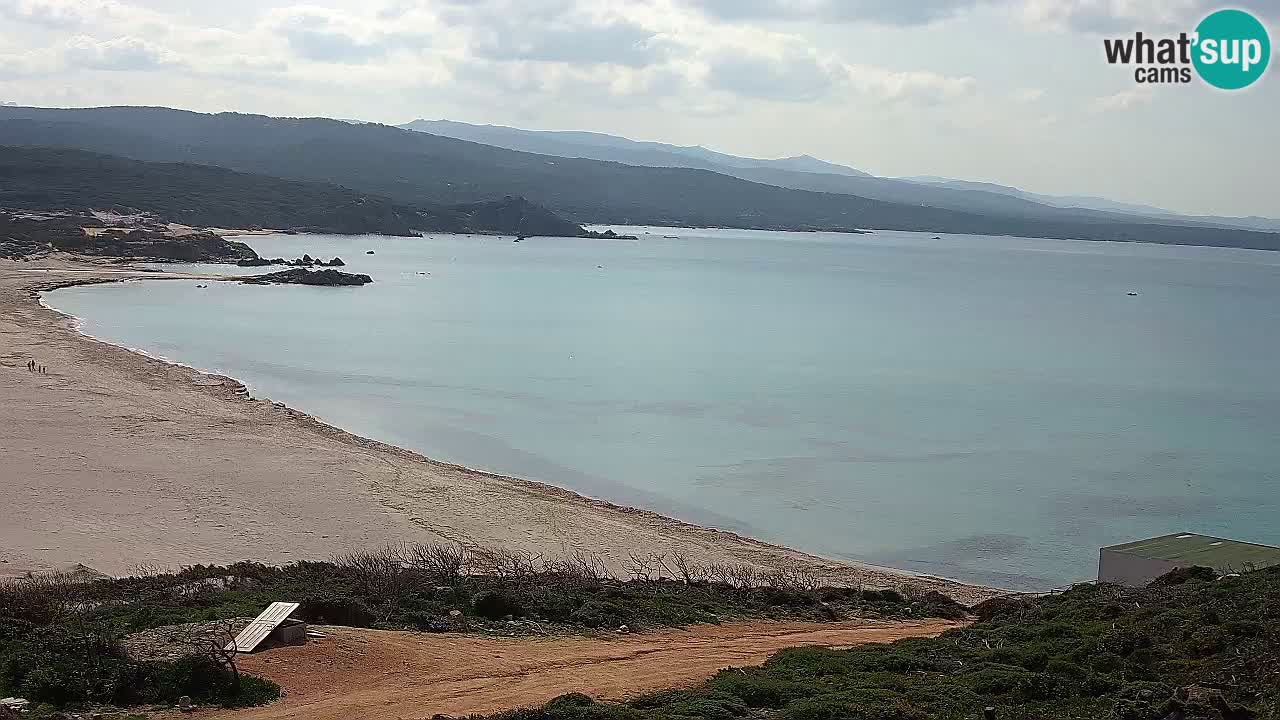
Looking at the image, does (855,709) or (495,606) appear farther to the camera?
(495,606)

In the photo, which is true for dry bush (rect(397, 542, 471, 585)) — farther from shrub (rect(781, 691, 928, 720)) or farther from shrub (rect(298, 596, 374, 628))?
shrub (rect(781, 691, 928, 720))

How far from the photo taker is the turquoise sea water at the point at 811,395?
21859 millimetres

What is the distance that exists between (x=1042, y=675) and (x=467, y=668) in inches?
169

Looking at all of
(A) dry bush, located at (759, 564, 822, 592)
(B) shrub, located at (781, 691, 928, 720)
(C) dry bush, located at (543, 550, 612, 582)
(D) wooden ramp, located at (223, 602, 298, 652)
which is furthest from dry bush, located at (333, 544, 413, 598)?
(B) shrub, located at (781, 691, 928, 720)

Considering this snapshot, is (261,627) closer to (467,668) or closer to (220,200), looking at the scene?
(467,668)

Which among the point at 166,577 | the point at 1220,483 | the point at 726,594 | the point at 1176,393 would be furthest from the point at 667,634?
the point at 1176,393

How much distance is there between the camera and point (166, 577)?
39.0 feet

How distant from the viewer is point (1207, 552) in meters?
13.9

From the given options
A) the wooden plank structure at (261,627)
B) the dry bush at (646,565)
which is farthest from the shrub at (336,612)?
the dry bush at (646,565)

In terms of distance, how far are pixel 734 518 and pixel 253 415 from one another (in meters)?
12.0

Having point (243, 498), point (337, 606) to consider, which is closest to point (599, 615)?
point (337, 606)

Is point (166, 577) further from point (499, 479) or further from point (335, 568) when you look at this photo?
point (499, 479)

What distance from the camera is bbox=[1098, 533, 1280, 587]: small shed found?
13172 mm

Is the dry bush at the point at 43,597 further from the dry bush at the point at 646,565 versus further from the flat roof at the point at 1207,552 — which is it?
the flat roof at the point at 1207,552
